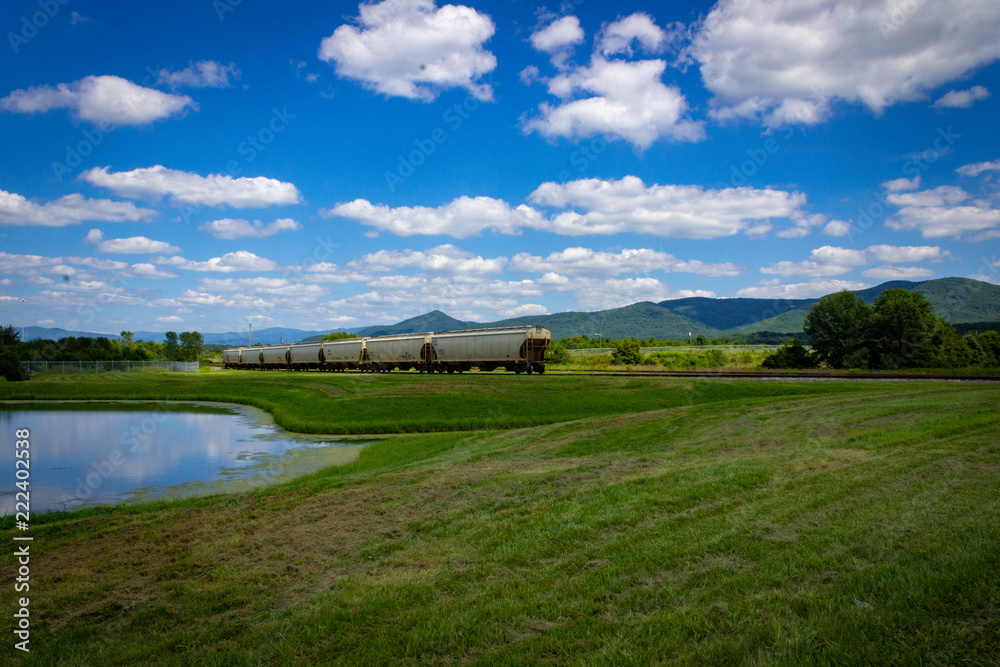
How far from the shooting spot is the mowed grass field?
13.8 feet

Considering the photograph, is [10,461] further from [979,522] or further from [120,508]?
[979,522]

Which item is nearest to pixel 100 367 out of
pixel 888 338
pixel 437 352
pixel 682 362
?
pixel 437 352

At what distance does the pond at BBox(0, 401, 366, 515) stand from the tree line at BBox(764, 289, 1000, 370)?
38766 mm

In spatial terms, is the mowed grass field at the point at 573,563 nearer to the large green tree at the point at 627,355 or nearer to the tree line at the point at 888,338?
the tree line at the point at 888,338

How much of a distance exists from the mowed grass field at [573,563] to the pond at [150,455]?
2.70 metres

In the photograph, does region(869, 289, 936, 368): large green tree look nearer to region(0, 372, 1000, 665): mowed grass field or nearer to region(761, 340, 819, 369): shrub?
region(761, 340, 819, 369): shrub

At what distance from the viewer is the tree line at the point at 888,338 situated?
3941 centimetres

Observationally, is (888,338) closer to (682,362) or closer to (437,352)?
(682,362)

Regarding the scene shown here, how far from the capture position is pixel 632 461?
10789 millimetres

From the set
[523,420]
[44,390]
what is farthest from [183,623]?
[44,390]

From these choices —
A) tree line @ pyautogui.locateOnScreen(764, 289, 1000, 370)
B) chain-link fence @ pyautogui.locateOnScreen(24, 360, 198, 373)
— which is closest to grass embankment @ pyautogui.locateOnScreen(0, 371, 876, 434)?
tree line @ pyautogui.locateOnScreen(764, 289, 1000, 370)

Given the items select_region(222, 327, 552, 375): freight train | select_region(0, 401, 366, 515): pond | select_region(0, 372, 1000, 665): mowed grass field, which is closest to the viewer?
select_region(0, 372, 1000, 665): mowed grass field

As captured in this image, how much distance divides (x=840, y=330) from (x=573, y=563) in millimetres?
45200

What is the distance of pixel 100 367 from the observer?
65.1 m
